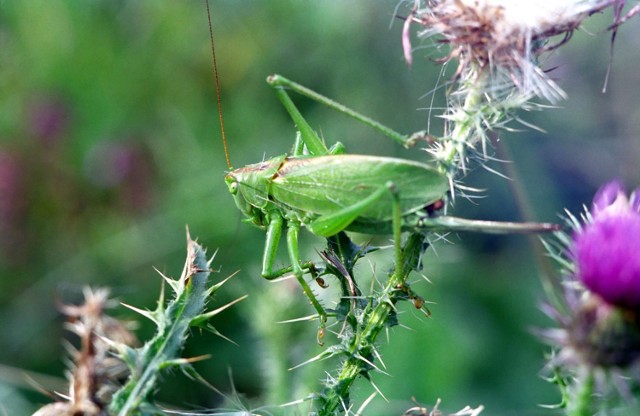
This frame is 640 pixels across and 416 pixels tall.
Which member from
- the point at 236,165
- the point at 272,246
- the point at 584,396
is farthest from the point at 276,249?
the point at 236,165

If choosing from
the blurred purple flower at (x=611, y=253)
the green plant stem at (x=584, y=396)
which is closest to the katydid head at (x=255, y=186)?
the blurred purple flower at (x=611, y=253)

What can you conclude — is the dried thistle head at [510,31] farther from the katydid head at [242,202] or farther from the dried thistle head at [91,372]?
the dried thistle head at [91,372]

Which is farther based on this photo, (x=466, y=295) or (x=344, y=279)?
(x=466, y=295)

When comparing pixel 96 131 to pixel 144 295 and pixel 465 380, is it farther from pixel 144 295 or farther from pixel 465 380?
pixel 465 380

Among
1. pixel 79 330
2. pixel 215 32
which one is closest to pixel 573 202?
pixel 215 32

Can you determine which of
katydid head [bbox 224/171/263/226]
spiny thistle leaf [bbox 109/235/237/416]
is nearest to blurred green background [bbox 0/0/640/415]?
katydid head [bbox 224/171/263/226]

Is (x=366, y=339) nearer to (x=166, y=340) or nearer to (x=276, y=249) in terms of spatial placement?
(x=166, y=340)

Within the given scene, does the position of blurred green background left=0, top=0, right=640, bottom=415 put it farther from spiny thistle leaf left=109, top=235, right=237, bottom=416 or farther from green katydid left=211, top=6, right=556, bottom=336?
spiny thistle leaf left=109, top=235, right=237, bottom=416
